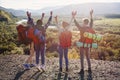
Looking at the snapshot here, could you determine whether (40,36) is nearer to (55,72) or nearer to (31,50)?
(31,50)

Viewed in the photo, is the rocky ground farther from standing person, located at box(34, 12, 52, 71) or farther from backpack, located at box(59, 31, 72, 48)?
backpack, located at box(59, 31, 72, 48)

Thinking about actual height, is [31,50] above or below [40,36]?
below

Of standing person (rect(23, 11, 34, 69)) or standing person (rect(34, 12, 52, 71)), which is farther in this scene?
standing person (rect(23, 11, 34, 69))

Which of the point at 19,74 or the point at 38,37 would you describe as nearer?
the point at 38,37

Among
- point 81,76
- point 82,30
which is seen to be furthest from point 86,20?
point 81,76

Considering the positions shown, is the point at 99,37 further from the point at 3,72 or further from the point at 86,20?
the point at 3,72

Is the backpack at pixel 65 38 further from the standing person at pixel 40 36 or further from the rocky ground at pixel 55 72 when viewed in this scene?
the rocky ground at pixel 55 72

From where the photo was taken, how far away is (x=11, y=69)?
11.1 meters

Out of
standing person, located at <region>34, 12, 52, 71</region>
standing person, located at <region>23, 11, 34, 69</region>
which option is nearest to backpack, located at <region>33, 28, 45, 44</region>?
standing person, located at <region>34, 12, 52, 71</region>

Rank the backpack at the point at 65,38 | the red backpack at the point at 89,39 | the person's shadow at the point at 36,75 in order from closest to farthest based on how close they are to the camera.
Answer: the person's shadow at the point at 36,75
the red backpack at the point at 89,39
the backpack at the point at 65,38

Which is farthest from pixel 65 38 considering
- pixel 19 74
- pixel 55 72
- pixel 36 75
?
pixel 19 74

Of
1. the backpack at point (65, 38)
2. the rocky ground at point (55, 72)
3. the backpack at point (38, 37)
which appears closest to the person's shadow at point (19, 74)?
the rocky ground at point (55, 72)

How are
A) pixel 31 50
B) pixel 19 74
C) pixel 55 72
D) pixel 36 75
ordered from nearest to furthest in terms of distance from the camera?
pixel 36 75
pixel 19 74
pixel 55 72
pixel 31 50

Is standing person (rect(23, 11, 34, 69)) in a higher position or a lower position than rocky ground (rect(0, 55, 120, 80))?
higher
